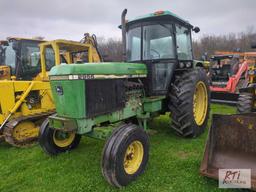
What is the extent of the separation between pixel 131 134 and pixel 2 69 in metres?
5.79

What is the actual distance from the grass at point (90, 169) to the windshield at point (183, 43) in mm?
1720

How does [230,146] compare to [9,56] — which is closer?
[230,146]

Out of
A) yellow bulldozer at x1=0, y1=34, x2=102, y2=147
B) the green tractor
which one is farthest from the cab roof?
yellow bulldozer at x1=0, y1=34, x2=102, y2=147

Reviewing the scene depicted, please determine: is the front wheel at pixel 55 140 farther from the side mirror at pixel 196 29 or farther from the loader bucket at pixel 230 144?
the side mirror at pixel 196 29

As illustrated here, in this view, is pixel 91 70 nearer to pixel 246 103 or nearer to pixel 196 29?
pixel 196 29

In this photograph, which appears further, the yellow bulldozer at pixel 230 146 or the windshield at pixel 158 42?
the windshield at pixel 158 42

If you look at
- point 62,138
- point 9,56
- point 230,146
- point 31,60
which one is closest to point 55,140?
point 62,138

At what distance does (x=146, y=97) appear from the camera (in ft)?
14.8

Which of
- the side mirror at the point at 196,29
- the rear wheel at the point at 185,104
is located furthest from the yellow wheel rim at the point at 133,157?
the side mirror at the point at 196,29

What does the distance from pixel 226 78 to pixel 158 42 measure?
6.78 meters

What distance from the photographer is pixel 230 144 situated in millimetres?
3404

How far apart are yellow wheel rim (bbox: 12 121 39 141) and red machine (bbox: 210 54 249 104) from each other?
6.10 metres

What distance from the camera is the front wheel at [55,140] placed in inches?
158

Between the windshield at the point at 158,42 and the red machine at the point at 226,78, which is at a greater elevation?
the windshield at the point at 158,42
